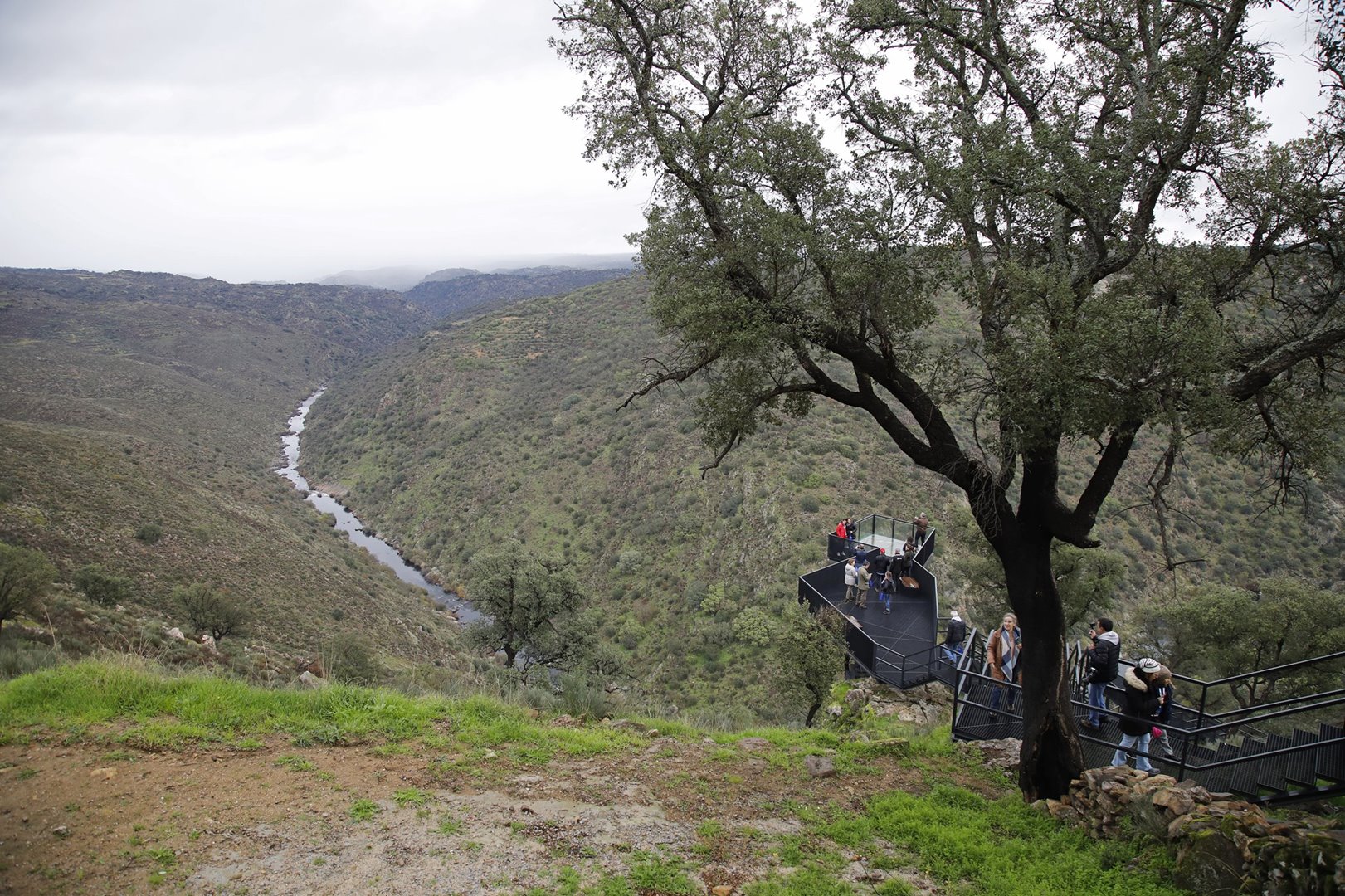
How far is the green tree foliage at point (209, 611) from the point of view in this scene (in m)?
18.8

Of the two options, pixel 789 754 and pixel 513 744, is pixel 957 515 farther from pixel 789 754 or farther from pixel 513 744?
pixel 513 744

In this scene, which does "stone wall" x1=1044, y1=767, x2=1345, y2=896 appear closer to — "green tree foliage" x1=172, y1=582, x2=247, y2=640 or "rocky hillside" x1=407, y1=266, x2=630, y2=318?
"green tree foliage" x1=172, y1=582, x2=247, y2=640

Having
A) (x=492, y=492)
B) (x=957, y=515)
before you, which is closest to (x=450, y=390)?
(x=492, y=492)

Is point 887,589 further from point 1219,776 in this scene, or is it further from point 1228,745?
point 1219,776

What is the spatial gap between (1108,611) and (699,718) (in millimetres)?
18285

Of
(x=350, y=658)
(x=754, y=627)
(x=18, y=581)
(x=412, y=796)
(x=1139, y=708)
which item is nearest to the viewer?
(x=412, y=796)

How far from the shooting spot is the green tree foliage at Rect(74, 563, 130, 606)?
18.3m

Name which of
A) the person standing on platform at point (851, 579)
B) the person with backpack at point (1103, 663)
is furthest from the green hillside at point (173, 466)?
the person with backpack at point (1103, 663)

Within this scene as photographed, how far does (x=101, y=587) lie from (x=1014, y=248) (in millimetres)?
24542

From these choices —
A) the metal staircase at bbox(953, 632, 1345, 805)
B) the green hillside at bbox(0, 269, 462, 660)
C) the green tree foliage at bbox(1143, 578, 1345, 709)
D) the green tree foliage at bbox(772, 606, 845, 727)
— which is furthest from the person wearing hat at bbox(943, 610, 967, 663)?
the green hillside at bbox(0, 269, 462, 660)

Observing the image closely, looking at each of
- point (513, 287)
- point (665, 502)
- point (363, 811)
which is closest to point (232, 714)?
point (363, 811)

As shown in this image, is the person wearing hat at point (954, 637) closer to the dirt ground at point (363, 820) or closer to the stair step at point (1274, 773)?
the stair step at point (1274, 773)

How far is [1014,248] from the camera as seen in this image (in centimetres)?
760

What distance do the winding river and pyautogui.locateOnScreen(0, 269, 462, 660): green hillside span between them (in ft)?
6.13
